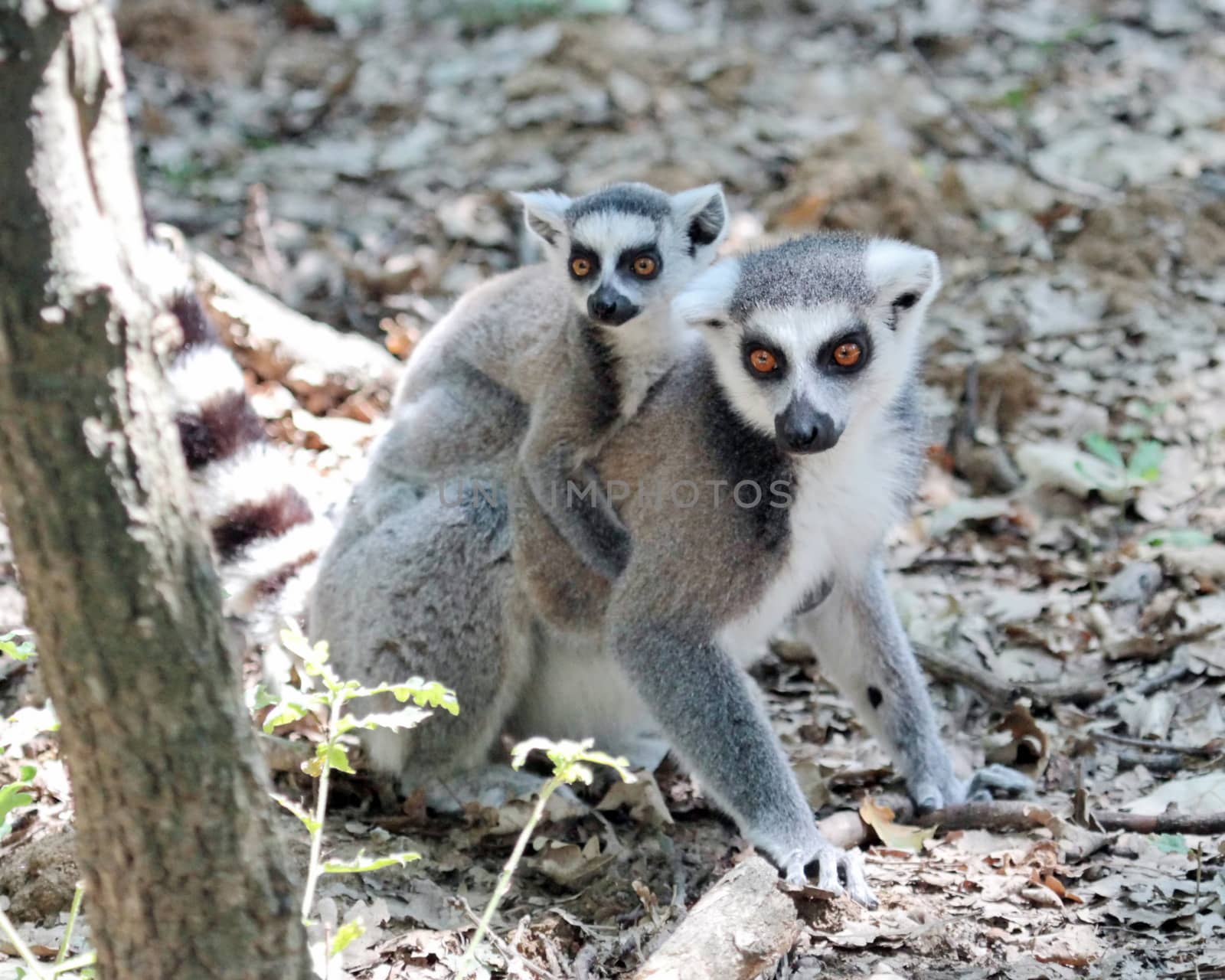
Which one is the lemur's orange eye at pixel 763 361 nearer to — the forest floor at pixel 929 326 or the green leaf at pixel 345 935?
the forest floor at pixel 929 326

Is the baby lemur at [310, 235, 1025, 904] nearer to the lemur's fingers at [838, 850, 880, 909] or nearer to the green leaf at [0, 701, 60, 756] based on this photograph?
the lemur's fingers at [838, 850, 880, 909]

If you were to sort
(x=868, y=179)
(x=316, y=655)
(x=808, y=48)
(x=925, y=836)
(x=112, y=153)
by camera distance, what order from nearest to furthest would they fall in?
(x=112, y=153)
(x=316, y=655)
(x=925, y=836)
(x=868, y=179)
(x=808, y=48)

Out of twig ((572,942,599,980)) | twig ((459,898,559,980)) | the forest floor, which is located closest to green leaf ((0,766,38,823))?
the forest floor

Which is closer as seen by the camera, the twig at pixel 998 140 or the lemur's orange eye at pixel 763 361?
the lemur's orange eye at pixel 763 361

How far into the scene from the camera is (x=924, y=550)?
611 centimetres

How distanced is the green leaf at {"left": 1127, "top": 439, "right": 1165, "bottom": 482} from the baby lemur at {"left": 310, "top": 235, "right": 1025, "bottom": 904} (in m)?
1.64

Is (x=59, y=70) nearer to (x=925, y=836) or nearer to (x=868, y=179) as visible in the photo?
(x=925, y=836)

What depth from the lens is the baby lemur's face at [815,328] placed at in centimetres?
384

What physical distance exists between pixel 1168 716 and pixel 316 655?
138 inches

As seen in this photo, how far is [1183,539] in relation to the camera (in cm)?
541

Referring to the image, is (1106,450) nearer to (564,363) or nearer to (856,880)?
(564,363)

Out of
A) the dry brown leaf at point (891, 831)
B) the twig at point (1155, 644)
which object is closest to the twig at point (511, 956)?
the dry brown leaf at point (891, 831)

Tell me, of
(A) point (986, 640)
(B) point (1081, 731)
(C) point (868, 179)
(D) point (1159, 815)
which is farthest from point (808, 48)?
(D) point (1159, 815)

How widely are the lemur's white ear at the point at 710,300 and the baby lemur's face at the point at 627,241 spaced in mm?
423
